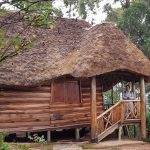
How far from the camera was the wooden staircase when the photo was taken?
57.1ft

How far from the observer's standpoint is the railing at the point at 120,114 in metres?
17.7

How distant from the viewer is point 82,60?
1722cm

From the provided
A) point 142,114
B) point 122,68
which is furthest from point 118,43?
point 142,114

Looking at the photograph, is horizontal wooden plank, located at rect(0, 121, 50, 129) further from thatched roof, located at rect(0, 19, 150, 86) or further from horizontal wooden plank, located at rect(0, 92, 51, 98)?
thatched roof, located at rect(0, 19, 150, 86)

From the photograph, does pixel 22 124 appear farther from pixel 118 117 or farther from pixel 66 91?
pixel 118 117

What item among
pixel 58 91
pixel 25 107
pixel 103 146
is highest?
pixel 58 91

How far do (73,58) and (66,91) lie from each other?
66.7 inches

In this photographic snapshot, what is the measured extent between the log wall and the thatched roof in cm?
86

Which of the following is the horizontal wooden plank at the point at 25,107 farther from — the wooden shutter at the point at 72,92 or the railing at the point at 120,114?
the railing at the point at 120,114

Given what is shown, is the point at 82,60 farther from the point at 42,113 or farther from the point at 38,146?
the point at 38,146

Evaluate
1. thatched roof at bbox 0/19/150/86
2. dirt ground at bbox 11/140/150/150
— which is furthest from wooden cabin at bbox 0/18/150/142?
dirt ground at bbox 11/140/150/150

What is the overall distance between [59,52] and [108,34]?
268 cm

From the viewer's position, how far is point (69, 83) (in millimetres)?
18906

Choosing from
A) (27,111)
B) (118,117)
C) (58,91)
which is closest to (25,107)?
(27,111)
